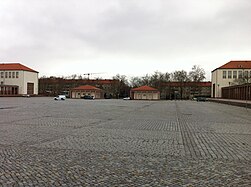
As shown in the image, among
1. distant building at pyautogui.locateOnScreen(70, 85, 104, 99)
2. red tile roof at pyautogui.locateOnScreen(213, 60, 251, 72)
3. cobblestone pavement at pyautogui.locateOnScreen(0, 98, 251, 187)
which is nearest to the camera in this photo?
cobblestone pavement at pyautogui.locateOnScreen(0, 98, 251, 187)

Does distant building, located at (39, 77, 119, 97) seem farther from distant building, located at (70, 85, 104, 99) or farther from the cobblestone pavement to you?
the cobblestone pavement

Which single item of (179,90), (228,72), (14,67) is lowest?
(179,90)

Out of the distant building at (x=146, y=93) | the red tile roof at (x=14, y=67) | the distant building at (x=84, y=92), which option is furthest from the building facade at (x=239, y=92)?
the red tile roof at (x=14, y=67)

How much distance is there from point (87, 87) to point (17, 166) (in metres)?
116

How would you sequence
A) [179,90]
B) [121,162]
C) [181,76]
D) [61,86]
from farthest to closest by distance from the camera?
[61,86] → [179,90] → [181,76] → [121,162]

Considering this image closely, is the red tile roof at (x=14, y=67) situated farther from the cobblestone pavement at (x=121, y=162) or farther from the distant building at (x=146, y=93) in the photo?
the cobblestone pavement at (x=121, y=162)

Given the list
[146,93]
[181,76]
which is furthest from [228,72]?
[146,93]

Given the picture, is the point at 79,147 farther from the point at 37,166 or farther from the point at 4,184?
the point at 4,184

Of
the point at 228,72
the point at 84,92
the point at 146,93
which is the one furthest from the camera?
the point at 84,92

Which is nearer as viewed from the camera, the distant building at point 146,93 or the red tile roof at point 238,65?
the red tile roof at point 238,65

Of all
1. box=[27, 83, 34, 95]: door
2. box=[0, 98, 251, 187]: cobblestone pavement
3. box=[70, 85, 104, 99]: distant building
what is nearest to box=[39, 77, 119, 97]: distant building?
box=[70, 85, 104, 99]: distant building

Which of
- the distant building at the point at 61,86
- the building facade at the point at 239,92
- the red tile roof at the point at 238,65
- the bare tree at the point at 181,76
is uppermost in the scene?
the red tile roof at the point at 238,65

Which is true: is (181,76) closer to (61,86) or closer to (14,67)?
(61,86)

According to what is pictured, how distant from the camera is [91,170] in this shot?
6578 millimetres
